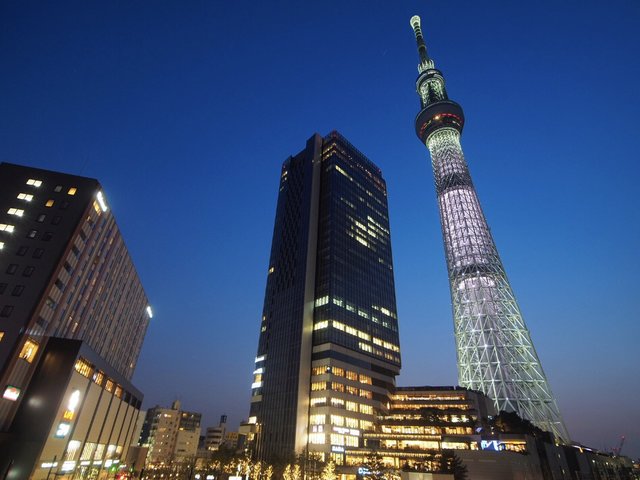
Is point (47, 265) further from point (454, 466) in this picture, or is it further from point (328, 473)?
point (454, 466)

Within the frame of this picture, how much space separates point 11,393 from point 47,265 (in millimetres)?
18869

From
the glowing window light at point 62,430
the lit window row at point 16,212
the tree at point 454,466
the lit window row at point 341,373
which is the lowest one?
the tree at point 454,466

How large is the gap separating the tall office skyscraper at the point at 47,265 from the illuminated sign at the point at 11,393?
13 cm

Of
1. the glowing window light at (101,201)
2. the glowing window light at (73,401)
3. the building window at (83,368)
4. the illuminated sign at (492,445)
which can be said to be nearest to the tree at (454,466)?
the illuminated sign at (492,445)

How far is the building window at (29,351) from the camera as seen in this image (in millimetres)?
51850

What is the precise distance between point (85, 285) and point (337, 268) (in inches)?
2893

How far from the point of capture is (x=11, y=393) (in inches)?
1960

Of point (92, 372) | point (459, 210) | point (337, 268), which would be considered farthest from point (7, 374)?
point (459, 210)

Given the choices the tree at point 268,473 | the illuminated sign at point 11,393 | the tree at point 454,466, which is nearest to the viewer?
the illuminated sign at point 11,393

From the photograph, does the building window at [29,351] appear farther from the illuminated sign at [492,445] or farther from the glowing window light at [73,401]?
the illuminated sign at [492,445]

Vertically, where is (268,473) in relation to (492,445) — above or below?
below

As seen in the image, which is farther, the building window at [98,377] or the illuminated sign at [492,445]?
the illuminated sign at [492,445]

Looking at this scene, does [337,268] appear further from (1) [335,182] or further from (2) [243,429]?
(2) [243,429]

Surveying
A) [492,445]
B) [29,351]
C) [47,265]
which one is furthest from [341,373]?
[47,265]
